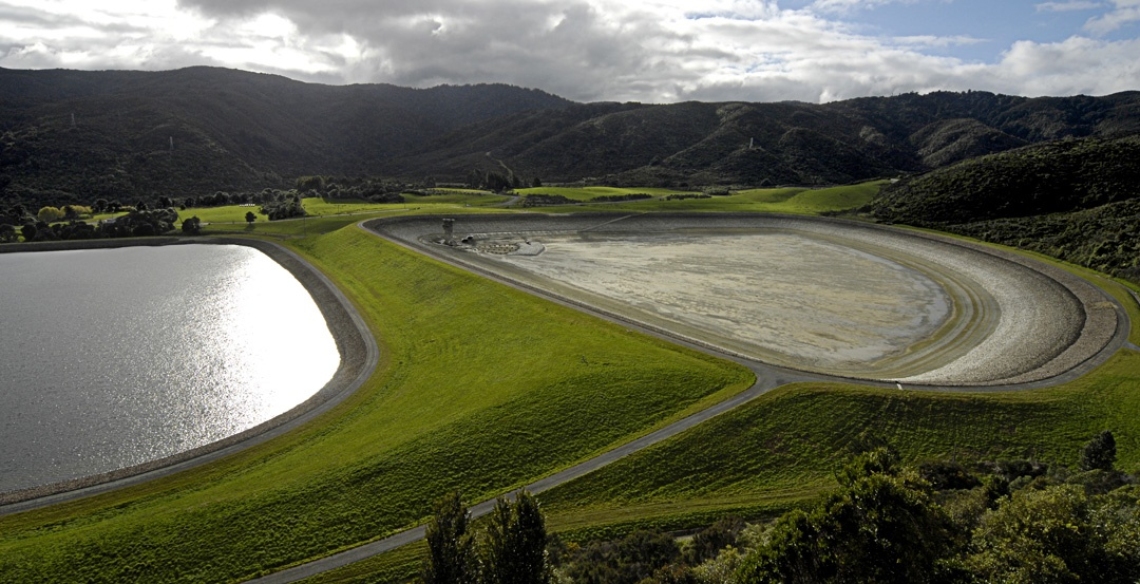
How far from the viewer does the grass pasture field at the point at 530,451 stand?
17.8 metres

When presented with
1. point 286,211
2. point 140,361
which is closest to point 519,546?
point 140,361

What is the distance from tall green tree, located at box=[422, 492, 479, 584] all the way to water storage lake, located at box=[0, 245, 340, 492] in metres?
16.7

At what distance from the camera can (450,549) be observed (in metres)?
12.9

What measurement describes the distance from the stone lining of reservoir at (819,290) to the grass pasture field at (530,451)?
3407 millimetres

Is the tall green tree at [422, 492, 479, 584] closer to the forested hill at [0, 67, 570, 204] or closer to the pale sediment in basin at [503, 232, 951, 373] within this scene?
the pale sediment in basin at [503, 232, 951, 373]

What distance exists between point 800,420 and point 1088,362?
18276mm

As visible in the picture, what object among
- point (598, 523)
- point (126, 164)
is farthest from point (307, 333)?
point (126, 164)

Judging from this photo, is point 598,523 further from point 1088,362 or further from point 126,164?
point 126,164

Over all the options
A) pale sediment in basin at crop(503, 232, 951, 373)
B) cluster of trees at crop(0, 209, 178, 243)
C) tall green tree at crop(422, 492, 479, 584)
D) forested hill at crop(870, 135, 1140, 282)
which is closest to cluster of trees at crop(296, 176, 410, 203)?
cluster of trees at crop(0, 209, 178, 243)

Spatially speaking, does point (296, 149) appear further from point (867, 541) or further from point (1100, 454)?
point (867, 541)

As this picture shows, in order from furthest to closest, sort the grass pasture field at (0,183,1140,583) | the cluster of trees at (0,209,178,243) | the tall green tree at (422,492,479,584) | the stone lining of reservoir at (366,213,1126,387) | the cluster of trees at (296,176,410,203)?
the cluster of trees at (296,176,410,203) < the cluster of trees at (0,209,178,243) < the stone lining of reservoir at (366,213,1126,387) < the grass pasture field at (0,183,1140,583) < the tall green tree at (422,492,479,584)

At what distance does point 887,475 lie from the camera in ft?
42.4

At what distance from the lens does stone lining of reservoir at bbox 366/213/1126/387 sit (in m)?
34.8

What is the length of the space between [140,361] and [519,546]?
29.7m
